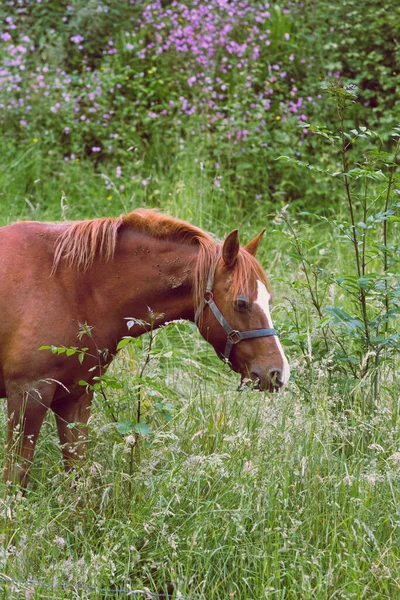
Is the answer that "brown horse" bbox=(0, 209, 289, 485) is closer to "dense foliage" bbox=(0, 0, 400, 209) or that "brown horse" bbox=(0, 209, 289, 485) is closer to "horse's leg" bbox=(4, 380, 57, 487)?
"horse's leg" bbox=(4, 380, 57, 487)

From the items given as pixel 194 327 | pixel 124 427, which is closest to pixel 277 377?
pixel 124 427

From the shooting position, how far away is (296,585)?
255 cm

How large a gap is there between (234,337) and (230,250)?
1.19 feet

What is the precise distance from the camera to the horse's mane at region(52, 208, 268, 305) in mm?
3283

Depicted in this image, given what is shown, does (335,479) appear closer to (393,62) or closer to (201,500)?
(201,500)

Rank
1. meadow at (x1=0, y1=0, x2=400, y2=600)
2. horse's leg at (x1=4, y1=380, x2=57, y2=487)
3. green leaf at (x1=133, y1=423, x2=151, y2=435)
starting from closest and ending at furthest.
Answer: meadow at (x1=0, y1=0, x2=400, y2=600) < green leaf at (x1=133, y1=423, x2=151, y2=435) < horse's leg at (x1=4, y1=380, x2=57, y2=487)

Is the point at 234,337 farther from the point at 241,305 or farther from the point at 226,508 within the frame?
the point at 226,508

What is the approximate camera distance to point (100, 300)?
3.33 meters

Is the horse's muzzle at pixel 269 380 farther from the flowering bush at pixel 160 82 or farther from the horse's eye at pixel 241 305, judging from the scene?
the flowering bush at pixel 160 82

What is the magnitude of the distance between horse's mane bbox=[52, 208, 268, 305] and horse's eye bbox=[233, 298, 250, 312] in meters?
0.04

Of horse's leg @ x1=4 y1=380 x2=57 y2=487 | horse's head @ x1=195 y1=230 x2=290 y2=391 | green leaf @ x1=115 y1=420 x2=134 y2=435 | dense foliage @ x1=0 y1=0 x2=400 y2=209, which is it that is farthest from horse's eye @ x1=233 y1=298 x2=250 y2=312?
dense foliage @ x1=0 y1=0 x2=400 y2=209

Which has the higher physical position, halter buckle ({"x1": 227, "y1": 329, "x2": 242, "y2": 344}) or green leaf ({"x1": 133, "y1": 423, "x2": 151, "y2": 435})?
halter buckle ({"x1": 227, "y1": 329, "x2": 242, "y2": 344})

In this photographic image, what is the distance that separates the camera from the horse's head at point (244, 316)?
10.6ft

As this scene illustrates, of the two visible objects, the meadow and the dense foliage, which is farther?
the dense foliage
